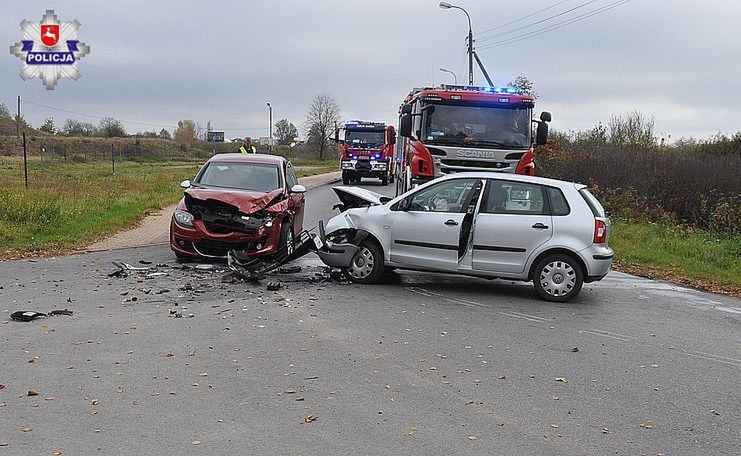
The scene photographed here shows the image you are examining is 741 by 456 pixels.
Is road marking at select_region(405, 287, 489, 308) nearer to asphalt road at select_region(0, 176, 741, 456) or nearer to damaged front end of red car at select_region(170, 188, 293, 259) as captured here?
asphalt road at select_region(0, 176, 741, 456)

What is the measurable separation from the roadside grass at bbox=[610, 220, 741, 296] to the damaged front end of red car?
664 cm

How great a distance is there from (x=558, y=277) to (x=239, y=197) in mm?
5117

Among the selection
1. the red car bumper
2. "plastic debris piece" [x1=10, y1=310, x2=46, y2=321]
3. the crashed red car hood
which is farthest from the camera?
the crashed red car hood

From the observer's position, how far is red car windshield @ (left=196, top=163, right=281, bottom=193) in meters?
12.4

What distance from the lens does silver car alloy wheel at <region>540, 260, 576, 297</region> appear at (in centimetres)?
942

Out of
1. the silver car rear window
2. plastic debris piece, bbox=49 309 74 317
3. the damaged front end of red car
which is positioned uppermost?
the silver car rear window

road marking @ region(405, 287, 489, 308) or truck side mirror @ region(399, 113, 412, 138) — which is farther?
truck side mirror @ region(399, 113, 412, 138)

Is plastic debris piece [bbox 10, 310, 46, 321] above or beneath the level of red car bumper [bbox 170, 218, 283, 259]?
beneath

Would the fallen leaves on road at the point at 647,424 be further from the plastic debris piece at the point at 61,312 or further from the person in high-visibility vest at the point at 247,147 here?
the person in high-visibility vest at the point at 247,147

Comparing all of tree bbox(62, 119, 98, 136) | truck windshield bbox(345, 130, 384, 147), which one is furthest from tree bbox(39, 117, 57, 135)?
truck windshield bbox(345, 130, 384, 147)

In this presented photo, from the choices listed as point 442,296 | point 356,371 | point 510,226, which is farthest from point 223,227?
point 356,371

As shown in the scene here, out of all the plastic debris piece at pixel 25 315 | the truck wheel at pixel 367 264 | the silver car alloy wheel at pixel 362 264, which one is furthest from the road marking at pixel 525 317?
the plastic debris piece at pixel 25 315

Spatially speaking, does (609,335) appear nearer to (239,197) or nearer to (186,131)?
(239,197)

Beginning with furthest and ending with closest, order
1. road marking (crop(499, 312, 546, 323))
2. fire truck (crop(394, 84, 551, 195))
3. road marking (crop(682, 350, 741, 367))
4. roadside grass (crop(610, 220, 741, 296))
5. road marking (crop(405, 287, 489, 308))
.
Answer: fire truck (crop(394, 84, 551, 195)) < roadside grass (crop(610, 220, 741, 296)) < road marking (crop(405, 287, 489, 308)) < road marking (crop(499, 312, 546, 323)) < road marking (crop(682, 350, 741, 367))
